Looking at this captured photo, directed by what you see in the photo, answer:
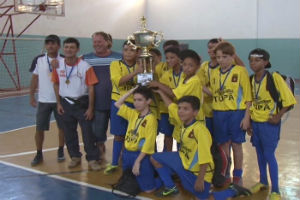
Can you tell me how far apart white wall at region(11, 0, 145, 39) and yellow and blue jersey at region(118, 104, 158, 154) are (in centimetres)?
1034

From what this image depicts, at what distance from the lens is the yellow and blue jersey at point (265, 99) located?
10.3 ft

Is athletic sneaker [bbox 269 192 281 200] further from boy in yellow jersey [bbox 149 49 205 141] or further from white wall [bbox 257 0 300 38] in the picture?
white wall [bbox 257 0 300 38]

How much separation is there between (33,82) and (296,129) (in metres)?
4.57

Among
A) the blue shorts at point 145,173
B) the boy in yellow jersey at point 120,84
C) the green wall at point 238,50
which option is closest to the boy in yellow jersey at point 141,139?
the blue shorts at point 145,173

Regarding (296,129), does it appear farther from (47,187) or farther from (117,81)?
(47,187)

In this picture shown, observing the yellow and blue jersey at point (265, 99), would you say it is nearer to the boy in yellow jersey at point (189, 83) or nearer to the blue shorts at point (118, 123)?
the boy in yellow jersey at point (189, 83)

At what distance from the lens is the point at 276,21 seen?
593 inches

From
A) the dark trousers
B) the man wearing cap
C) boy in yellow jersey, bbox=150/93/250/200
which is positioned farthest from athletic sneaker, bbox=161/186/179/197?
the man wearing cap

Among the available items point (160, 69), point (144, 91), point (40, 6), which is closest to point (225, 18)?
point (40, 6)

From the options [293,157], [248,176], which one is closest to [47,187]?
[248,176]

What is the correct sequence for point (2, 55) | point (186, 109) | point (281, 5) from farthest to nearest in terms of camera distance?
point (281, 5), point (2, 55), point (186, 109)

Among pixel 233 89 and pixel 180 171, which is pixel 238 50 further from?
pixel 180 171

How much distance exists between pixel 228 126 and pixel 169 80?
77 centimetres

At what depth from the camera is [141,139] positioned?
135 inches
